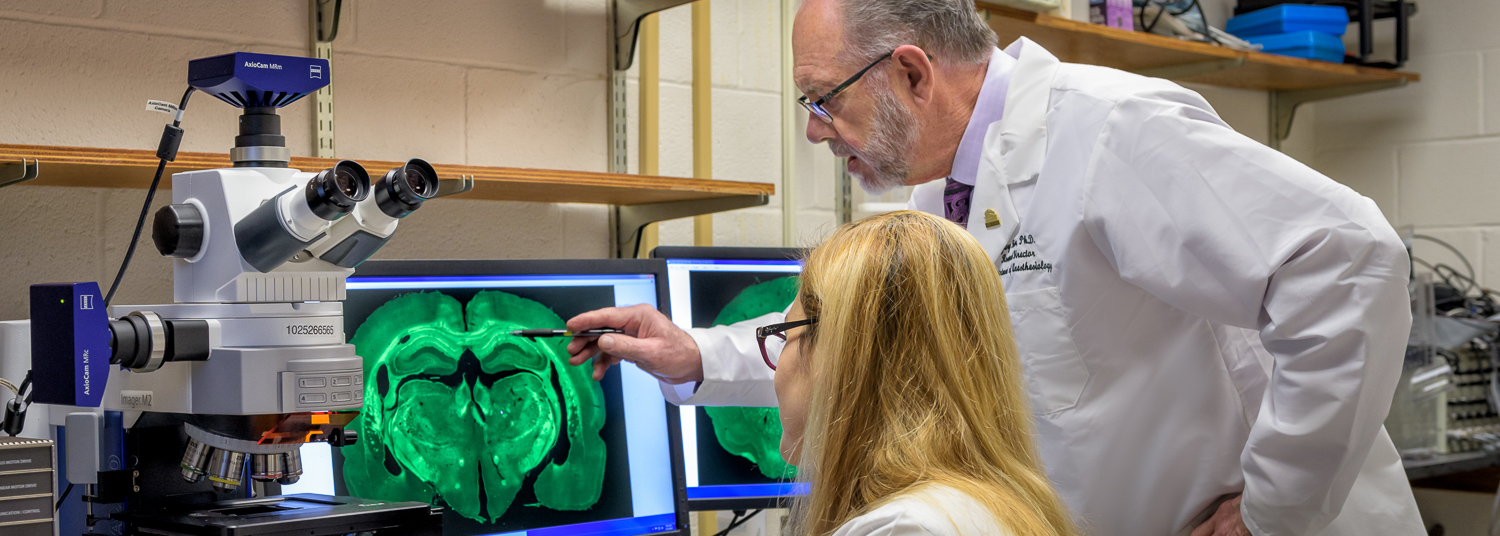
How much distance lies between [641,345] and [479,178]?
0.31m

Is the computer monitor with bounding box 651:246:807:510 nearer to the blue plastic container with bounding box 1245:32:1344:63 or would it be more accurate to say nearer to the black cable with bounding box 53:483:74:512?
the black cable with bounding box 53:483:74:512

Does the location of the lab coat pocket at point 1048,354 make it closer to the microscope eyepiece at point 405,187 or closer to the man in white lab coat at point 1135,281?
the man in white lab coat at point 1135,281

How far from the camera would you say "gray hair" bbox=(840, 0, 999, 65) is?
154 cm

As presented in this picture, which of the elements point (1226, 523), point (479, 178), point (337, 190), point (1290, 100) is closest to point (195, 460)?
point (337, 190)

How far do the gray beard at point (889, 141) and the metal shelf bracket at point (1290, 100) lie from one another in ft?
6.32

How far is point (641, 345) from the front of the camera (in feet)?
5.11

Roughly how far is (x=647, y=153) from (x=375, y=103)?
1.56 ft

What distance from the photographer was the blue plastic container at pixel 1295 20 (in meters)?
2.83

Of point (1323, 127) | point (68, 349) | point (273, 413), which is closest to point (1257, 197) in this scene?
point (273, 413)

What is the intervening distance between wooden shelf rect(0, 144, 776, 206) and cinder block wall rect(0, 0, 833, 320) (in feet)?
0.22

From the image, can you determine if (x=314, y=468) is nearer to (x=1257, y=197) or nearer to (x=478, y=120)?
(x=478, y=120)

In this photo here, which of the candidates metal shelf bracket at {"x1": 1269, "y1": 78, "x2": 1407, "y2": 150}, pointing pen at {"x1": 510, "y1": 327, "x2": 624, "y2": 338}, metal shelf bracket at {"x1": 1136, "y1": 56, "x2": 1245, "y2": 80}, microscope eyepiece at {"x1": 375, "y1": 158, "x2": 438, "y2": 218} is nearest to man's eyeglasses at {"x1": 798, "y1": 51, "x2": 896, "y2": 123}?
pointing pen at {"x1": 510, "y1": 327, "x2": 624, "y2": 338}

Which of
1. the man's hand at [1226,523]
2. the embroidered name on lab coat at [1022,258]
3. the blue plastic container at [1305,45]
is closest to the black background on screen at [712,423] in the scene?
the embroidered name on lab coat at [1022,258]

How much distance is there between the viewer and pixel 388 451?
142 cm
